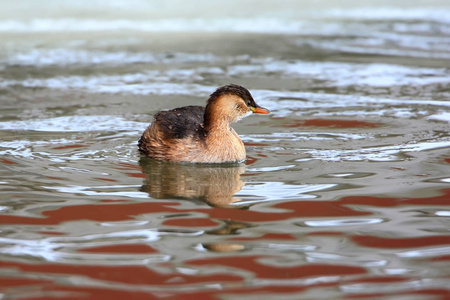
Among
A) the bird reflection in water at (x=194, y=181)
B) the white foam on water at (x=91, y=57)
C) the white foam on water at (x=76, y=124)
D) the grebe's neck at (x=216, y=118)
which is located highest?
the white foam on water at (x=91, y=57)

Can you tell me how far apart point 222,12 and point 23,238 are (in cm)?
1660

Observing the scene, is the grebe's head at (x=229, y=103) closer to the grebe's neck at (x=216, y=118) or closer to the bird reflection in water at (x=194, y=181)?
the grebe's neck at (x=216, y=118)

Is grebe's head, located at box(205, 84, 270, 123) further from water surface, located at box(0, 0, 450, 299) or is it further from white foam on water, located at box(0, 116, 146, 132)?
white foam on water, located at box(0, 116, 146, 132)

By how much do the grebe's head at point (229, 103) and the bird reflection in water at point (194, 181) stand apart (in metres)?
0.55

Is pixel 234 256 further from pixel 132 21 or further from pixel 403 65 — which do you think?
pixel 132 21

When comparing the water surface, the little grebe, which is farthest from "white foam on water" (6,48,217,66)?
the little grebe

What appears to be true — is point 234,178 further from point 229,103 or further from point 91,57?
point 91,57

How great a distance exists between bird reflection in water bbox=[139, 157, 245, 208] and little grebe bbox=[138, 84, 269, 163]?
108mm

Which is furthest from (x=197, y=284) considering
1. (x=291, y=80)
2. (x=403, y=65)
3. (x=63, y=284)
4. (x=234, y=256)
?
(x=403, y=65)

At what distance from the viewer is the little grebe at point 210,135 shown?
799 centimetres

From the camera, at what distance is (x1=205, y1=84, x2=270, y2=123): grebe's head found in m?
7.98

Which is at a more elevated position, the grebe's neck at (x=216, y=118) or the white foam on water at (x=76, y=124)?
the grebe's neck at (x=216, y=118)

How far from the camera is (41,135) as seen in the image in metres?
9.32

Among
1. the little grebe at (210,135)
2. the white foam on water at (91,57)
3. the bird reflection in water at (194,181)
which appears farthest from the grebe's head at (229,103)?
the white foam on water at (91,57)
